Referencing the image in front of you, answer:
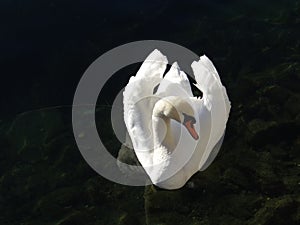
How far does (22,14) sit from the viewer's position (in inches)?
363

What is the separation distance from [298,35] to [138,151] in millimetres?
3555

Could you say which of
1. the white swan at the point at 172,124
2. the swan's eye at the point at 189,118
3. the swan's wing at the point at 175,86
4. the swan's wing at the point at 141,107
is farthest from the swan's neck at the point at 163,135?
the swan's wing at the point at 175,86

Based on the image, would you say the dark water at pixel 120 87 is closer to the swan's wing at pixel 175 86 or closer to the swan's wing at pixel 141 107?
the swan's wing at pixel 141 107

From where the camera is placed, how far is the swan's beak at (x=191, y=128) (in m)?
5.39

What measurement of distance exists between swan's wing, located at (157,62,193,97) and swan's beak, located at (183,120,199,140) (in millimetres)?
728

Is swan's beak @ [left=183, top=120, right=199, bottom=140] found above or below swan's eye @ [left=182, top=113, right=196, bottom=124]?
below

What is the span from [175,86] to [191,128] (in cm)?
88

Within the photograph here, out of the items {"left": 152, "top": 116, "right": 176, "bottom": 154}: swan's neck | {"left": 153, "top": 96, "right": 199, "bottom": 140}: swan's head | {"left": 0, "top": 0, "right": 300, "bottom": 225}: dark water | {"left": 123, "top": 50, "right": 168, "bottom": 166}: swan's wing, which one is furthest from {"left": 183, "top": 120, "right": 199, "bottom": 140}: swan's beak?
{"left": 0, "top": 0, "right": 300, "bottom": 225}: dark water

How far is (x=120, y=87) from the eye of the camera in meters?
8.02

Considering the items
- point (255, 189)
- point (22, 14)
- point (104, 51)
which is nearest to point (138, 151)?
point (255, 189)

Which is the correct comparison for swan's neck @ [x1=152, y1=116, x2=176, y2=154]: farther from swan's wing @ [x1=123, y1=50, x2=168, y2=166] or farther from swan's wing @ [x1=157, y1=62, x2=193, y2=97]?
swan's wing @ [x1=157, y1=62, x2=193, y2=97]

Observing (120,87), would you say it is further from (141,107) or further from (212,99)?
(212,99)

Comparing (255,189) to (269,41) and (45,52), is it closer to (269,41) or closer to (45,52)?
(269,41)

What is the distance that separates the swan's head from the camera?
542cm
